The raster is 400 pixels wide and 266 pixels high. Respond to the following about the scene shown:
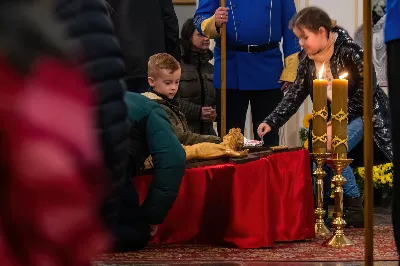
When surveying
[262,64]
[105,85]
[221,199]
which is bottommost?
[221,199]

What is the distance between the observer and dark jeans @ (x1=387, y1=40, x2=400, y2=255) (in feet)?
4.84

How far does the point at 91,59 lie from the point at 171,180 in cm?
298

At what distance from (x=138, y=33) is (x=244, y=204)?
131cm

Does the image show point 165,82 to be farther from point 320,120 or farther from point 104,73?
point 104,73

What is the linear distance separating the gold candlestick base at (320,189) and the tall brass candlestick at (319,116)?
0.06 feet

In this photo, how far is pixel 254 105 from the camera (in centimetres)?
486

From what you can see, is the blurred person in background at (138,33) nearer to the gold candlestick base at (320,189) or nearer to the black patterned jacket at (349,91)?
the black patterned jacket at (349,91)

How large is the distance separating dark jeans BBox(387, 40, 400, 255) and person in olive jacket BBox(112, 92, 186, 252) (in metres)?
2.02

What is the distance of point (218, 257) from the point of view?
3.32 meters

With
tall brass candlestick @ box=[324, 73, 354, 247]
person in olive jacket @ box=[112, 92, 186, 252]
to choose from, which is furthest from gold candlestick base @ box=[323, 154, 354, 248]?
person in olive jacket @ box=[112, 92, 186, 252]

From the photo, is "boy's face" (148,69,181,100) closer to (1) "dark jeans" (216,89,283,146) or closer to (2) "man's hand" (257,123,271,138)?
(2) "man's hand" (257,123,271,138)

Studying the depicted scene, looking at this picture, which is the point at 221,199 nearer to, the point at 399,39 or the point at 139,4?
the point at 139,4

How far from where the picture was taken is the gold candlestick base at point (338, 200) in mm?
3282

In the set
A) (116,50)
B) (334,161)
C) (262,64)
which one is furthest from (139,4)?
(116,50)
